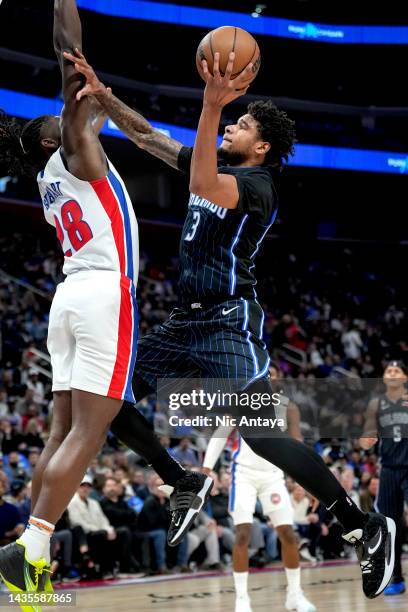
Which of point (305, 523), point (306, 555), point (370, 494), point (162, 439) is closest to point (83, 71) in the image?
point (370, 494)

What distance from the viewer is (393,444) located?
848 centimetres

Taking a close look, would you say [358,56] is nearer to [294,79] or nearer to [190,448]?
[294,79]

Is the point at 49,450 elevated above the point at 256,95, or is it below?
below

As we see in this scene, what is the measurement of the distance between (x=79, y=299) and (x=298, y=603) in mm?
4318

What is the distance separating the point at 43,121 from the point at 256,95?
21844mm

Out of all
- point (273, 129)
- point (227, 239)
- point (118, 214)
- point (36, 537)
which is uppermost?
point (273, 129)

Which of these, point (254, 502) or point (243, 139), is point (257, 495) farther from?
point (243, 139)

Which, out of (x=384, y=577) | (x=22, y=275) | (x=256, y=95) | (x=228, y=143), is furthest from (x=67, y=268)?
(x=256, y=95)

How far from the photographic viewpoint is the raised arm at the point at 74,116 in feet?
13.5

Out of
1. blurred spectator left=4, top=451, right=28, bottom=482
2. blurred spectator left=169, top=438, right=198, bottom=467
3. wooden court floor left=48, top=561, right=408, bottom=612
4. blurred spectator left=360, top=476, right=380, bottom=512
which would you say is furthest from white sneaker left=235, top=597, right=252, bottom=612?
blurred spectator left=169, top=438, right=198, bottom=467

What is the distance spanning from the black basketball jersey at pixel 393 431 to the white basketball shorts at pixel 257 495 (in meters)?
1.12

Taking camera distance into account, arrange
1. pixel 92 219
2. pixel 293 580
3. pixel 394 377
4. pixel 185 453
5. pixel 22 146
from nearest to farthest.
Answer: pixel 92 219, pixel 22 146, pixel 293 580, pixel 394 377, pixel 185 453

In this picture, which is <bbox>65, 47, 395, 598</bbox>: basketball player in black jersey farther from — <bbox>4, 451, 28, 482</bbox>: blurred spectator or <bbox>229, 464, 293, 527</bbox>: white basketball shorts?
<bbox>4, 451, 28, 482</bbox>: blurred spectator

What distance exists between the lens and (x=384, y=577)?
186 inches
